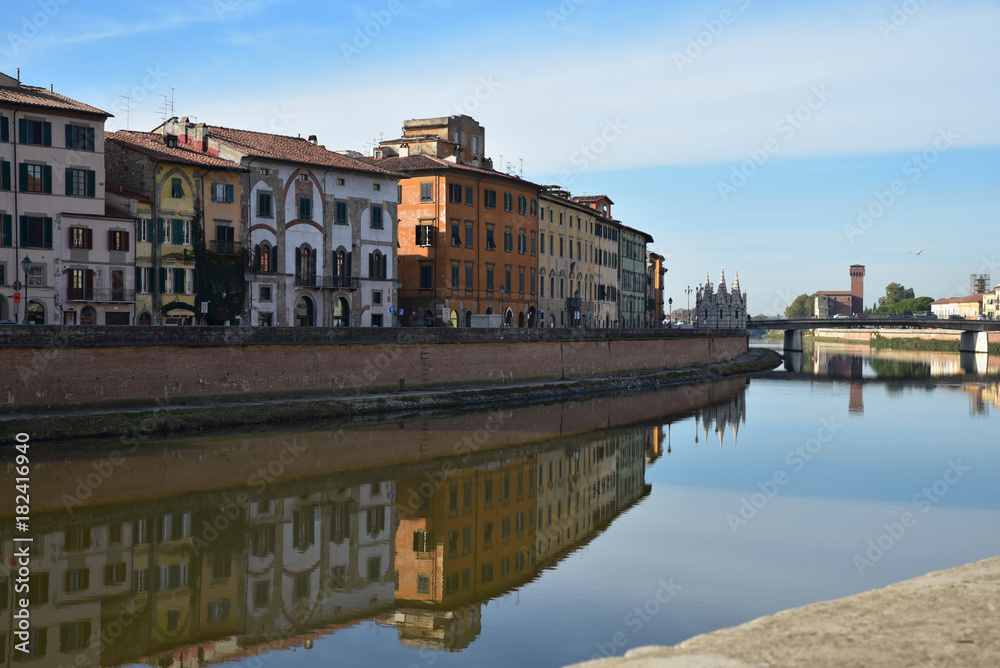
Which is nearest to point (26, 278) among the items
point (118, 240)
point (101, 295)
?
point (101, 295)

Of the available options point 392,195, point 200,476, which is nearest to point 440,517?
point 200,476

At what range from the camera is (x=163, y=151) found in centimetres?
4250

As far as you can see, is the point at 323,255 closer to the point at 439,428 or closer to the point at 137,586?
the point at 439,428

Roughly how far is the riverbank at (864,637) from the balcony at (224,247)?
3637 centimetres

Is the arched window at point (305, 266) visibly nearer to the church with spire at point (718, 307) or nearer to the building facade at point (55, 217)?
the building facade at point (55, 217)

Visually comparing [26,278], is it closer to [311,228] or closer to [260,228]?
[260,228]

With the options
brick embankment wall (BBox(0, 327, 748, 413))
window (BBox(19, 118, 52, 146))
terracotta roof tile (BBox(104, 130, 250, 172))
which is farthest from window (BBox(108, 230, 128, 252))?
brick embankment wall (BBox(0, 327, 748, 413))

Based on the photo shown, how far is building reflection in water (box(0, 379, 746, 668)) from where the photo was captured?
14.2 metres

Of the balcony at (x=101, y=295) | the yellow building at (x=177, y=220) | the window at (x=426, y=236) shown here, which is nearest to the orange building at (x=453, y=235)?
the window at (x=426, y=236)

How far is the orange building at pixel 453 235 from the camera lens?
54.5 m

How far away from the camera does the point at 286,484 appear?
24703mm

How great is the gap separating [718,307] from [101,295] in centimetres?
9664

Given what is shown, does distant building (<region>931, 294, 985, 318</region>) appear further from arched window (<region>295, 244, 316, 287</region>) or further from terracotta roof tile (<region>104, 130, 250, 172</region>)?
terracotta roof tile (<region>104, 130, 250, 172</region>)

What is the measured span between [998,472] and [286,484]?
21131 mm
